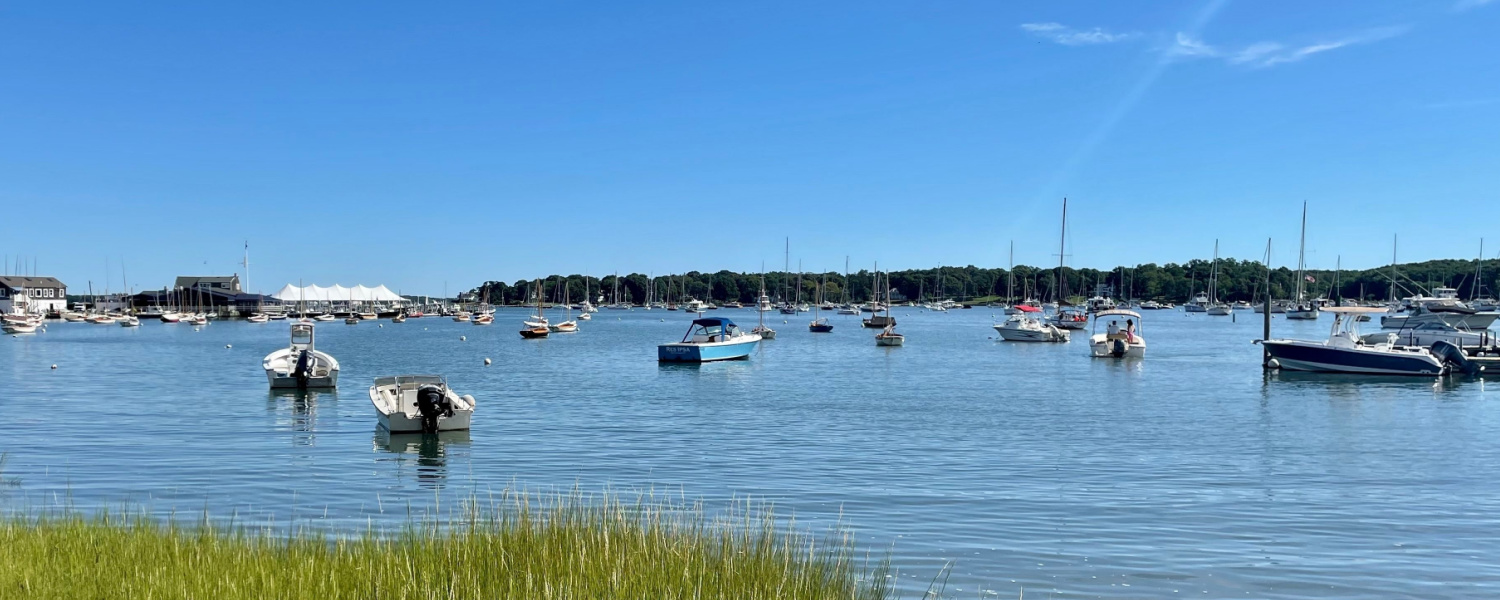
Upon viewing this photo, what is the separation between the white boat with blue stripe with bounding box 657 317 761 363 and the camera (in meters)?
66.3

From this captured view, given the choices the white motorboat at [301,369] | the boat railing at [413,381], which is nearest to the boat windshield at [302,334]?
the white motorboat at [301,369]

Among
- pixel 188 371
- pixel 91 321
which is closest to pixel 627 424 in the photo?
pixel 188 371

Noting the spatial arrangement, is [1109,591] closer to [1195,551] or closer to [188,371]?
[1195,551]

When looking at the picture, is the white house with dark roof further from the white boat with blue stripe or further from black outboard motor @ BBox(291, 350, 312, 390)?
black outboard motor @ BBox(291, 350, 312, 390)

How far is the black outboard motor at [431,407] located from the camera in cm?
3044

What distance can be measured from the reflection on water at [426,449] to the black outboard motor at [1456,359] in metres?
53.0

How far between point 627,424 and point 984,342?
7724 centimetres

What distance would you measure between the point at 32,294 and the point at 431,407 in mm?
192317

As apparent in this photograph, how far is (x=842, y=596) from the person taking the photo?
1095 centimetres

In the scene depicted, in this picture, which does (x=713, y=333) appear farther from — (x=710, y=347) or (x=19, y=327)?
(x=19, y=327)

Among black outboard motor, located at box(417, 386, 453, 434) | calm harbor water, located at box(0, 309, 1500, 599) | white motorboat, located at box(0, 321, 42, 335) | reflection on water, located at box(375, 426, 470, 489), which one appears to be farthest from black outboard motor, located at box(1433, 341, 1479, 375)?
white motorboat, located at box(0, 321, 42, 335)

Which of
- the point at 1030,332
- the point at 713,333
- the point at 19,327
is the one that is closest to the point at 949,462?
the point at 713,333

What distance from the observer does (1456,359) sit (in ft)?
194

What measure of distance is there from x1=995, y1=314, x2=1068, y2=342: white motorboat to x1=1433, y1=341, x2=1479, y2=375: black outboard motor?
133ft
